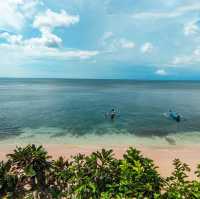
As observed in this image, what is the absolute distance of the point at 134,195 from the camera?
30.3 feet

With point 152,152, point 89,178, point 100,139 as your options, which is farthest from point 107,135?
point 89,178

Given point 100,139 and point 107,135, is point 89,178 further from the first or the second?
point 107,135

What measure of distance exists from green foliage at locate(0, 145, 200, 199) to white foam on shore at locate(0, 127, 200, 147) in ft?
52.8

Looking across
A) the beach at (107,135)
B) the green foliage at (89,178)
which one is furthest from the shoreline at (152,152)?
the green foliage at (89,178)

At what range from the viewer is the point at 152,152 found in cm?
2488

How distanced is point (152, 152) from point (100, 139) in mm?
8056

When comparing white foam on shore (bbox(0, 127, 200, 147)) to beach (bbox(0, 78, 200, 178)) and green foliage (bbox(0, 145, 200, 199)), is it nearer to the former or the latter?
beach (bbox(0, 78, 200, 178))

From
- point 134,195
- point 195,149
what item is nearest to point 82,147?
point 195,149

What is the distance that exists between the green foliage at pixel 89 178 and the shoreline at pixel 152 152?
10695 mm

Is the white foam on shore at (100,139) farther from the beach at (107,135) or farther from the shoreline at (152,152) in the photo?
the shoreline at (152,152)

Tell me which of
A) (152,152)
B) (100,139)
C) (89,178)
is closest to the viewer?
(89,178)

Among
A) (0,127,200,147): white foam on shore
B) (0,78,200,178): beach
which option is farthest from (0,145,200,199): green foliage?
(0,127,200,147): white foam on shore

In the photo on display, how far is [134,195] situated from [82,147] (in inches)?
703

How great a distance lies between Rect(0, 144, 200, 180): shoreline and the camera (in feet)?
72.9
